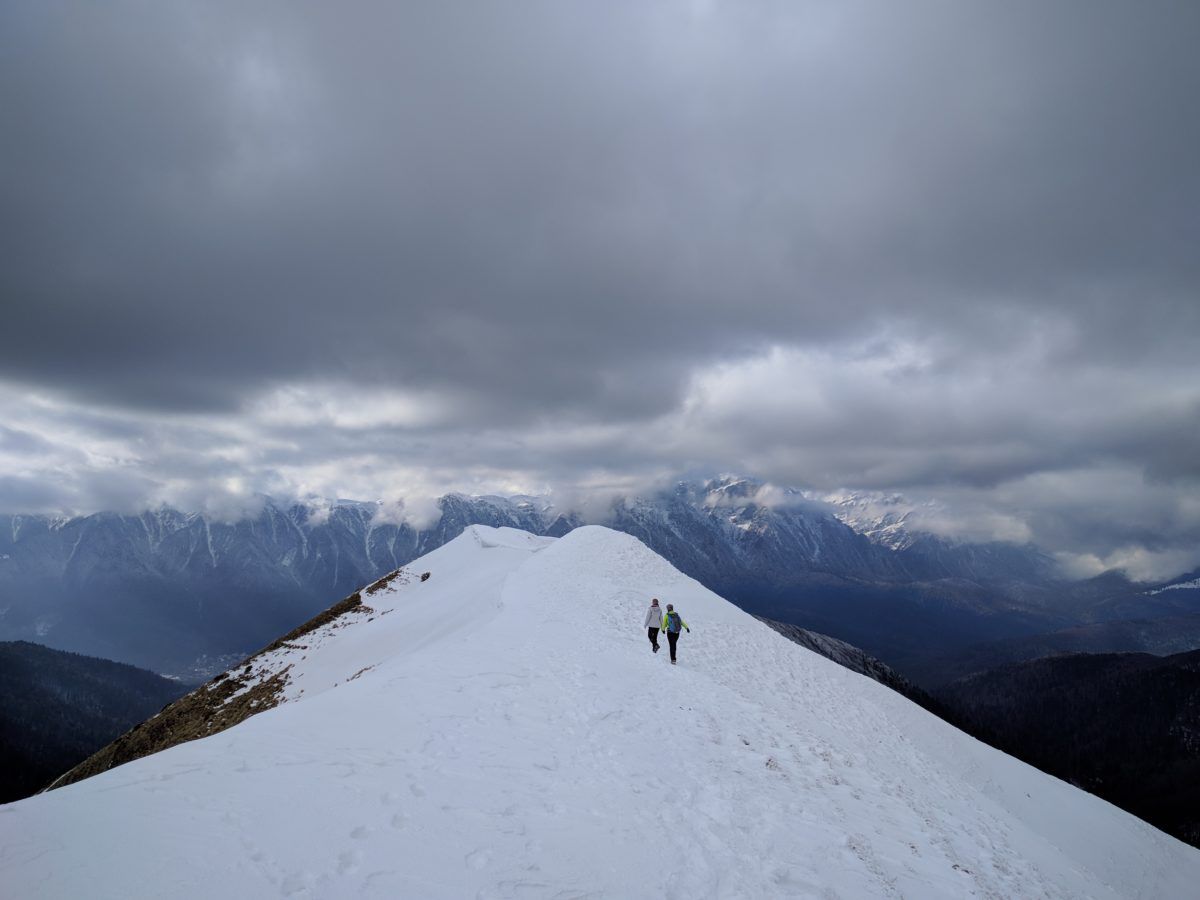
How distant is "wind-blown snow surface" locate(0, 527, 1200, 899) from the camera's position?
7.05 m

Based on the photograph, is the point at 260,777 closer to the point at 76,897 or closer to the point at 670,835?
the point at 76,897

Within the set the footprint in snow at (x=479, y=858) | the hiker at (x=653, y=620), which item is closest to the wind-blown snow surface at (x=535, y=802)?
the footprint in snow at (x=479, y=858)

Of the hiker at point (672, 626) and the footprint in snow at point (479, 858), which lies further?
the hiker at point (672, 626)

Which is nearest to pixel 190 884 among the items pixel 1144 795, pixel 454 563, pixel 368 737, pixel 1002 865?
pixel 368 737

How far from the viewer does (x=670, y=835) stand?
9.07m

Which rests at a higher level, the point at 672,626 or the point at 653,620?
the point at 653,620

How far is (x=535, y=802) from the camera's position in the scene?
9.40 metres

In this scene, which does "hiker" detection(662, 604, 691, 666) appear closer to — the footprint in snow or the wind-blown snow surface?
the wind-blown snow surface

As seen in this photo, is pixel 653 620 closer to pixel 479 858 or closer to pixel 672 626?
pixel 672 626

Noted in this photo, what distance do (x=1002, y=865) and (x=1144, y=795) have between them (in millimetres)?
234994

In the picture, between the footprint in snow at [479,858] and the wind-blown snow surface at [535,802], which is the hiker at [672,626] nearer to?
the wind-blown snow surface at [535,802]

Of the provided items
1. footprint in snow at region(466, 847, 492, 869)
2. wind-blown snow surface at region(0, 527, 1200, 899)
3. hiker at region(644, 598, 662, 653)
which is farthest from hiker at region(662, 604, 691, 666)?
footprint in snow at region(466, 847, 492, 869)

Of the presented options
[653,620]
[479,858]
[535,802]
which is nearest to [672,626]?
[653,620]

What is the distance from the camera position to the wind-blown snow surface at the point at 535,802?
23.1 feet
